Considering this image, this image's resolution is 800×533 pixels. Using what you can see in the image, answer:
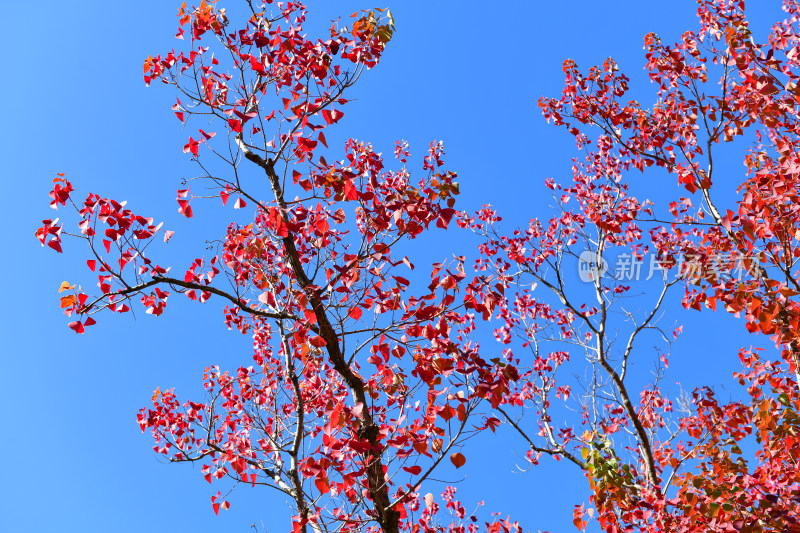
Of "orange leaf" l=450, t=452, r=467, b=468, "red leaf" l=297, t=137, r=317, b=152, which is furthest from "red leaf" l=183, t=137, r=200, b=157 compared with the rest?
"orange leaf" l=450, t=452, r=467, b=468

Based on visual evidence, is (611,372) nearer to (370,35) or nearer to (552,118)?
(552,118)

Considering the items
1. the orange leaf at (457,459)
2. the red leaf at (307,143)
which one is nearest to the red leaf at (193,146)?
the red leaf at (307,143)

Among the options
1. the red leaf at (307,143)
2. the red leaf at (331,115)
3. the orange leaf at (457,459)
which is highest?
the red leaf at (331,115)

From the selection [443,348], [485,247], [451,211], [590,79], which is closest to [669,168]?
[590,79]

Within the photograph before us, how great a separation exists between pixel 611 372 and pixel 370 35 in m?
5.21

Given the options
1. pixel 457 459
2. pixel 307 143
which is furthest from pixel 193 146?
pixel 457 459

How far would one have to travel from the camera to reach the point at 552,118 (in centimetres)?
871

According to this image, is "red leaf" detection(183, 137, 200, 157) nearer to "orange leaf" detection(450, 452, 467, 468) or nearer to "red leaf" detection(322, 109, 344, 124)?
"red leaf" detection(322, 109, 344, 124)

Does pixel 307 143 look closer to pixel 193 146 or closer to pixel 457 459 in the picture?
pixel 193 146

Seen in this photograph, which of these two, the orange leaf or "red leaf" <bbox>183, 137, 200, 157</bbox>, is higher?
"red leaf" <bbox>183, 137, 200, 157</bbox>

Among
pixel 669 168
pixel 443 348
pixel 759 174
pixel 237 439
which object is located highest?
pixel 669 168

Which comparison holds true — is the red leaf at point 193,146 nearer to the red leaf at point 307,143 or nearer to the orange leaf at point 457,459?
the red leaf at point 307,143

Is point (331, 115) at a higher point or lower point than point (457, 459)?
higher

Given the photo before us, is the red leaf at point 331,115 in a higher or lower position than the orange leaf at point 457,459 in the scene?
higher
